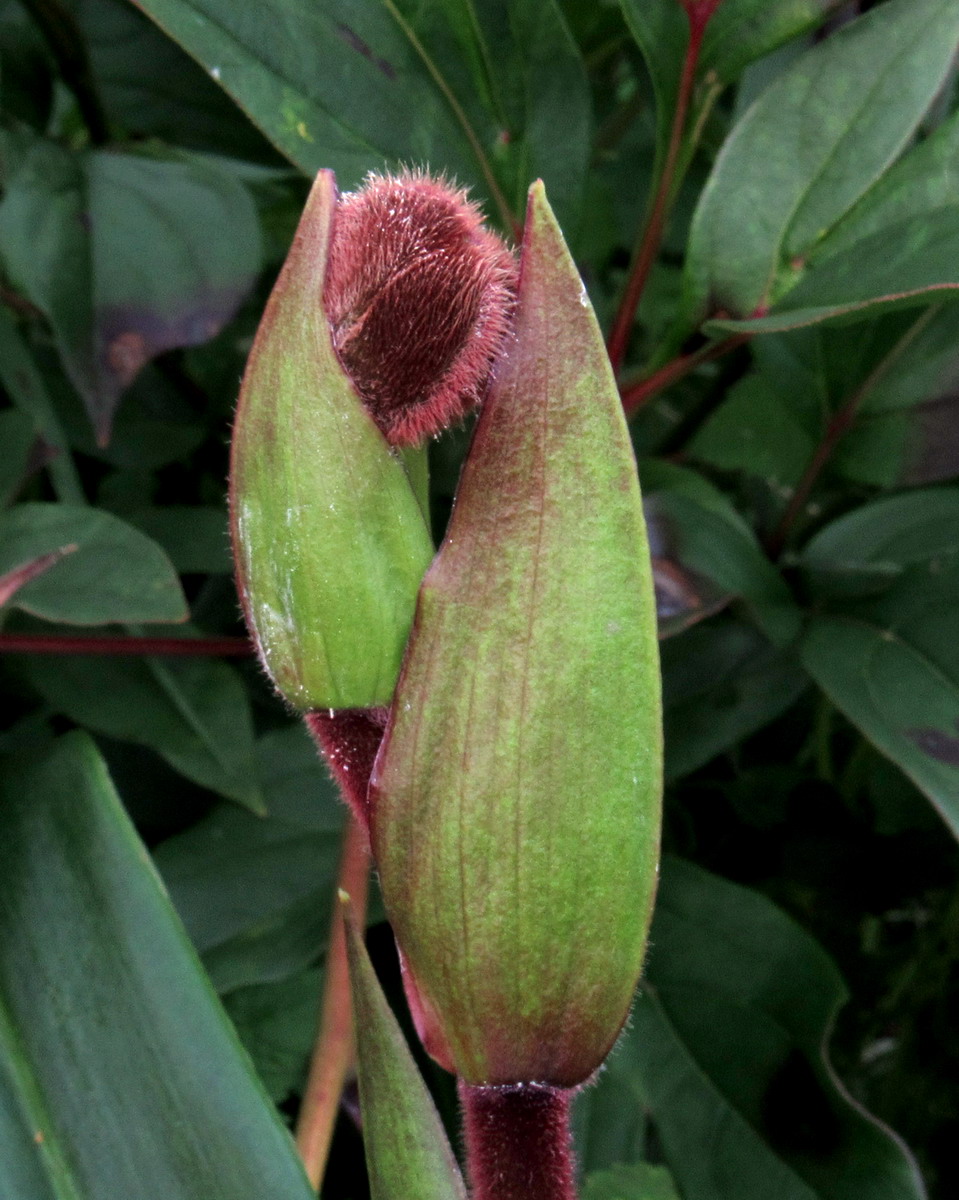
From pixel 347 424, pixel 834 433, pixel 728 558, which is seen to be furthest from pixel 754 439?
pixel 347 424

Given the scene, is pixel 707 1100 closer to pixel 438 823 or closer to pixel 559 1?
pixel 438 823

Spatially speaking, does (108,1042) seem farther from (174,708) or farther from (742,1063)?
(742,1063)

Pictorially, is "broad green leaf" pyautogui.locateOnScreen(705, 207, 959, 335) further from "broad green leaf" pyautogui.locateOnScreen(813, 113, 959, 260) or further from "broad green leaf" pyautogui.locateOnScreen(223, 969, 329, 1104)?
"broad green leaf" pyautogui.locateOnScreen(223, 969, 329, 1104)

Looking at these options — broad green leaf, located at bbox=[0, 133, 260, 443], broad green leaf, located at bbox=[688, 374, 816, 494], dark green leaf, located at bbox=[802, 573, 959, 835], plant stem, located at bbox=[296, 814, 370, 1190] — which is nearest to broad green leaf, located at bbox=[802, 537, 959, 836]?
dark green leaf, located at bbox=[802, 573, 959, 835]

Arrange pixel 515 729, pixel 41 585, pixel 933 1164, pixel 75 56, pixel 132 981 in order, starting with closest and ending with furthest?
1. pixel 515 729
2. pixel 132 981
3. pixel 41 585
4. pixel 75 56
5. pixel 933 1164

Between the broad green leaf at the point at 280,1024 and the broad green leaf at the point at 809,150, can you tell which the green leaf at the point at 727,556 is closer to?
the broad green leaf at the point at 809,150

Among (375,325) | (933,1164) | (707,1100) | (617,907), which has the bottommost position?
(933,1164)

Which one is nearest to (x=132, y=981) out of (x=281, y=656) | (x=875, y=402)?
(x=281, y=656)
